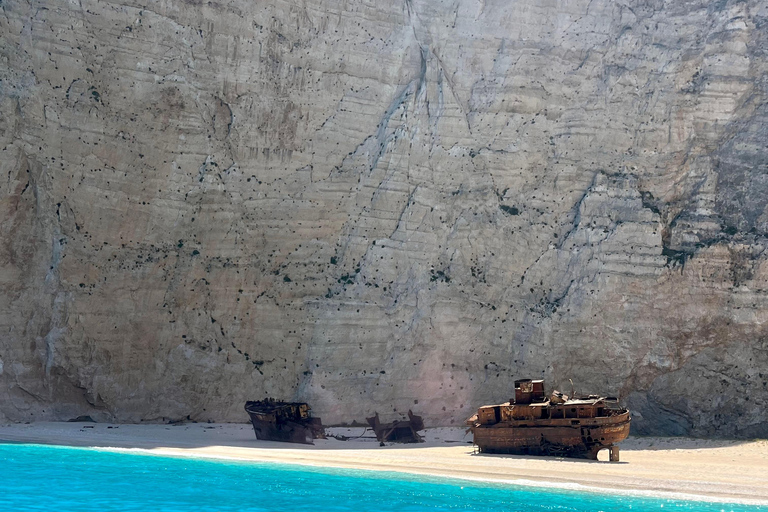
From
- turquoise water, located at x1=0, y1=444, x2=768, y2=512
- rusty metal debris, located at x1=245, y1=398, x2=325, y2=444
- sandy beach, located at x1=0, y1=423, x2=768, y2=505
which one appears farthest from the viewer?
rusty metal debris, located at x1=245, y1=398, x2=325, y2=444

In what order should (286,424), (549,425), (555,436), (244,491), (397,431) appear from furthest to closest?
(397,431) → (286,424) → (549,425) → (555,436) → (244,491)

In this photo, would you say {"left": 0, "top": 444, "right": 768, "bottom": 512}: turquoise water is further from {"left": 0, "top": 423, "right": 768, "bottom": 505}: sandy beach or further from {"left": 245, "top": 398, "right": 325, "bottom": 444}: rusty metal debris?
{"left": 245, "top": 398, "right": 325, "bottom": 444}: rusty metal debris

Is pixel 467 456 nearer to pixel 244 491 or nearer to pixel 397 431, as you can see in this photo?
pixel 397 431

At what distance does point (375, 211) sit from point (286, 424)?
10.0 m

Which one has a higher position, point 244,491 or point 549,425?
point 549,425

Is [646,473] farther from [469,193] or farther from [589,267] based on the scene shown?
[469,193]

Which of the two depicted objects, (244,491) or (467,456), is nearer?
(244,491)

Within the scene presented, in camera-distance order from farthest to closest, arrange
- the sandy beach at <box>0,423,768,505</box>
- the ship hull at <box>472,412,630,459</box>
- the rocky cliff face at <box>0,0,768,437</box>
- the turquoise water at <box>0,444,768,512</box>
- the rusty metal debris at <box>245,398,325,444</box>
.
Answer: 1. the rocky cliff face at <box>0,0,768,437</box>
2. the rusty metal debris at <box>245,398,325,444</box>
3. the ship hull at <box>472,412,630,459</box>
4. the sandy beach at <box>0,423,768,505</box>
5. the turquoise water at <box>0,444,768,512</box>

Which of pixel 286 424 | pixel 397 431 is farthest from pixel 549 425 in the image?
pixel 286 424

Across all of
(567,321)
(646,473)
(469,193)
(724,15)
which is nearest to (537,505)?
(646,473)

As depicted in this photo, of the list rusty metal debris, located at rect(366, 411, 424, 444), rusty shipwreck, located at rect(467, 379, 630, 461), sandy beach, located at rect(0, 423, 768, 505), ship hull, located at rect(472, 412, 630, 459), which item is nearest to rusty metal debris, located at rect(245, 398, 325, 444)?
sandy beach, located at rect(0, 423, 768, 505)

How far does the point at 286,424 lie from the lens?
3155 centimetres

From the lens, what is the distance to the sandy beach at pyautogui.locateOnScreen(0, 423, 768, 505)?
75.6 feet

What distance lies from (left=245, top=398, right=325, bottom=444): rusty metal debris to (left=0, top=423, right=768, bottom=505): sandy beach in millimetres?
465
